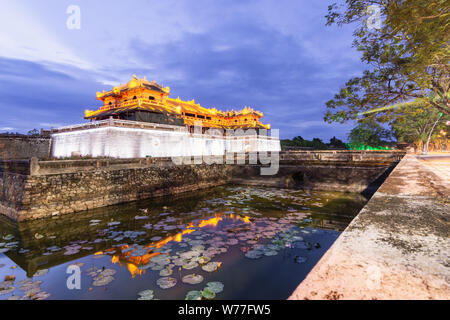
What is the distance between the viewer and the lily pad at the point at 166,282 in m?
3.64

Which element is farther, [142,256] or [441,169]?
[441,169]

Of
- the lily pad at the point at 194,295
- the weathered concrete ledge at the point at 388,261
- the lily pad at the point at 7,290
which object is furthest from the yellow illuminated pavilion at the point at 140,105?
the weathered concrete ledge at the point at 388,261

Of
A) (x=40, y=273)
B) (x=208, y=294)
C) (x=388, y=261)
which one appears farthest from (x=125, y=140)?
(x=388, y=261)

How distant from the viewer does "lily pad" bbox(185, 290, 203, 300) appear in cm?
327

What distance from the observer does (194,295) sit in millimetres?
3328

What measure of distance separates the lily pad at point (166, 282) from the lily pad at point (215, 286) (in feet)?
2.07

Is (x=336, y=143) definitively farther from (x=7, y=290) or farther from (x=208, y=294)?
(x=7, y=290)

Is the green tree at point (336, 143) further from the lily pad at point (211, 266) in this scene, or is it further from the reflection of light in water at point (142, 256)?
the lily pad at point (211, 266)

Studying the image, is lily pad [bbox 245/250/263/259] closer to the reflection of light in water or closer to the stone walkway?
the reflection of light in water

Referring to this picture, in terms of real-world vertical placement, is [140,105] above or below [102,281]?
above

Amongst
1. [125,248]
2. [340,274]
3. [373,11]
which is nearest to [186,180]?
→ [125,248]

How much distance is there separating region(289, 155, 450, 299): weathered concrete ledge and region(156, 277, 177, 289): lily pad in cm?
298

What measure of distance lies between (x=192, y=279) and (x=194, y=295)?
490 millimetres

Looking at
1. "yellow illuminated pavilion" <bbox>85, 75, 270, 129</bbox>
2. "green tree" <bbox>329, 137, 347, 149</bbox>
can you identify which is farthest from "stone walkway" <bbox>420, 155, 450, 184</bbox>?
"green tree" <bbox>329, 137, 347, 149</bbox>
